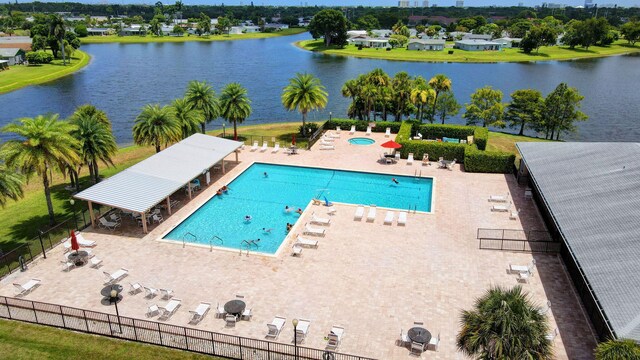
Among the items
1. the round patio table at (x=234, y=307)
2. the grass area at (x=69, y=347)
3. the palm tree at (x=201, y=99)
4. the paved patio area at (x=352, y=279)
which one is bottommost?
the grass area at (x=69, y=347)

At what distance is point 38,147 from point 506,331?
2768cm

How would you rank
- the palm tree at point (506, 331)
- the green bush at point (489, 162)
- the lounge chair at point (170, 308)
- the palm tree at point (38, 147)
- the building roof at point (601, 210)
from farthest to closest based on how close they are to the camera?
the green bush at point (489, 162) → the palm tree at point (38, 147) → the lounge chair at point (170, 308) → the building roof at point (601, 210) → the palm tree at point (506, 331)

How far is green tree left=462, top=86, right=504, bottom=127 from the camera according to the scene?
57.3 meters

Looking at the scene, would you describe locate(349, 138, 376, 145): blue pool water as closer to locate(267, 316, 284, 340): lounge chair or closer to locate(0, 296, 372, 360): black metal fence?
locate(267, 316, 284, 340): lounge chair

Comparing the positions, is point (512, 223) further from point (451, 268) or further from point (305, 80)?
point (305, 80)

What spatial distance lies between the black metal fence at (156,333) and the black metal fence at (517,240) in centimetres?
1340

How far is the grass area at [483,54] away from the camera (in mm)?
139500

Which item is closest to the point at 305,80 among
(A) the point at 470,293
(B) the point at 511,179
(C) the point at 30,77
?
(B) the point at 511,179

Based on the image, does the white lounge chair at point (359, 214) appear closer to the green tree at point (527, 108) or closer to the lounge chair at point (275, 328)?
the lounge chair at point (275, 328)

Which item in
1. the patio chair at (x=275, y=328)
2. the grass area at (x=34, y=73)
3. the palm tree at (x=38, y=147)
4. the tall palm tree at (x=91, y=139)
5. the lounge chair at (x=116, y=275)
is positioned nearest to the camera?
the patio chair at (x=275, y=328)

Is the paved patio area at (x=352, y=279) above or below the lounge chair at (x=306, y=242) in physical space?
below

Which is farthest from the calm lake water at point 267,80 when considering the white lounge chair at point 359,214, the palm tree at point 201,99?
the white lounge chair at point 359,214

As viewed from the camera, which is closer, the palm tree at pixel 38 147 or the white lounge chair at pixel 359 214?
the palm tree at pixel 38 147

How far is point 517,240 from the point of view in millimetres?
26156
